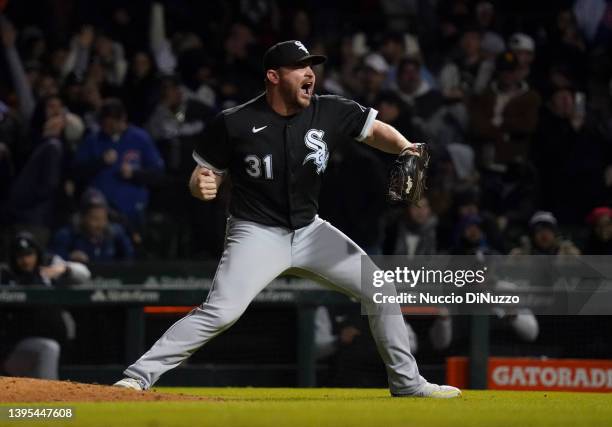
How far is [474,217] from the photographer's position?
10305 mm

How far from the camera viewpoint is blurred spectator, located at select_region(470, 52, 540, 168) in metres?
11.3

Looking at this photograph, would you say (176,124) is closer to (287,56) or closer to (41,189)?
(41,189)

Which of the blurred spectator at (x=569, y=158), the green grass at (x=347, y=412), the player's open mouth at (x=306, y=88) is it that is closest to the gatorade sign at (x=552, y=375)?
the green grass at (x=347, y=412)

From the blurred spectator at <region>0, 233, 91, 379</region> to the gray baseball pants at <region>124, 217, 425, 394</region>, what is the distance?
3.23 meters

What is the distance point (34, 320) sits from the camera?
31.2 ft

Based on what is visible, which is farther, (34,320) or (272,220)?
(34,320)

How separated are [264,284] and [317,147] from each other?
27.7 inches

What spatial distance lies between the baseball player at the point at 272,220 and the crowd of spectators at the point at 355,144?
3.82 m

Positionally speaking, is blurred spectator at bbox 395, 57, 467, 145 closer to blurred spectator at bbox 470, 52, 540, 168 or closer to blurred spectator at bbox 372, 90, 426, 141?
blurred spectator at bbox 470, 52, 540, 168

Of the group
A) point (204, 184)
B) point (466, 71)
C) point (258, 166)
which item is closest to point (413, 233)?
point (466, 71)

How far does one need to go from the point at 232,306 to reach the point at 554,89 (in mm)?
6385

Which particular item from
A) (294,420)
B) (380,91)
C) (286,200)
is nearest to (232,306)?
(286,200)

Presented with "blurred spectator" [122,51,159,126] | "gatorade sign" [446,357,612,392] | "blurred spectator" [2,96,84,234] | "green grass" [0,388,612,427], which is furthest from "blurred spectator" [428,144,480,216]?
"green grass" [0,388,612,427]

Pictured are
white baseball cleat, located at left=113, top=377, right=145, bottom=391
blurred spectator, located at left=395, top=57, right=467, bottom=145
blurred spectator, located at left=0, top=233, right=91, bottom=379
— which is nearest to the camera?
→ white baseball cleat, located at left=113, top=377, right=145, bottom=391
